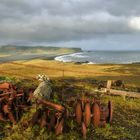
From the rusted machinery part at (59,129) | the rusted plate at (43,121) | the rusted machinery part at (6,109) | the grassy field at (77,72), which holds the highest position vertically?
the rusted machinery part at (6,109)

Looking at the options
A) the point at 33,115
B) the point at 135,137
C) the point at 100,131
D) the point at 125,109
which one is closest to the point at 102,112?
the point at 100,131

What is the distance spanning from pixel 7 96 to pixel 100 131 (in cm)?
457

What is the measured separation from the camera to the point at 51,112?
46.4ft

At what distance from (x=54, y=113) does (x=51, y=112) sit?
0.28 m

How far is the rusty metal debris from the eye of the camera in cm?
1373

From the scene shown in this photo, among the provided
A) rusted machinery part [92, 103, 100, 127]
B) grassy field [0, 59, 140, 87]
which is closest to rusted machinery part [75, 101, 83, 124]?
rusted machinery part [92, 103, 100, 127]

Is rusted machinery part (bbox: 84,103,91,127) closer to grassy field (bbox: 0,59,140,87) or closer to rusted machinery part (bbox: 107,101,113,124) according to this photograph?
rusted machinery part (bbox: 107,101,113,124)

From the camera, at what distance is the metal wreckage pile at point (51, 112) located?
45.1ft

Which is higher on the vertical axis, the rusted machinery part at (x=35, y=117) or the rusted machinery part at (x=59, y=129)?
the rusted machinery part at (x=35, y=117)

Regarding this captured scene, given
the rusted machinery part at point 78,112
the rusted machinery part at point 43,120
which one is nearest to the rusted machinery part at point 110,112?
the rusted machinery part at point 78,112

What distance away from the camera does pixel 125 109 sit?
18547mm

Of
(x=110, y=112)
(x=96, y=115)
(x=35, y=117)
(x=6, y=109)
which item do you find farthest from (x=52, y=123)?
(x=110, y=112)

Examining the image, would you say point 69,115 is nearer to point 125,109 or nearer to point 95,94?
point 125,109

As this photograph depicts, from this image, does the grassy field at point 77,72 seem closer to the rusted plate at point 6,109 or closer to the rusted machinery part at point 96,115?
the rusted plate at point 6,109
